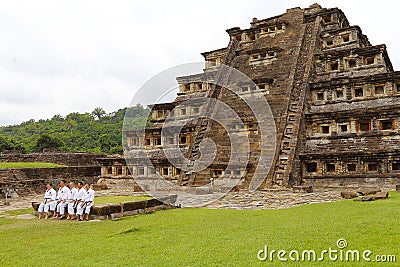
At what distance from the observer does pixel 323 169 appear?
754 inches

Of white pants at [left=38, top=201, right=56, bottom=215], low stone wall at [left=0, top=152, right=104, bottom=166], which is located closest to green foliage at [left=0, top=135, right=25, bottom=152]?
low stone wall at [left=0, top=152, right=104, bottom=166]

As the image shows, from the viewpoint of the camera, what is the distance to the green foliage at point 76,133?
49406 mm

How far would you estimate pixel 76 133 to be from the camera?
6322 centimetres

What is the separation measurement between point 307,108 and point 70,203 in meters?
13.9

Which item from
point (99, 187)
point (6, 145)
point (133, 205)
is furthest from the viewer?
point (6, 145)

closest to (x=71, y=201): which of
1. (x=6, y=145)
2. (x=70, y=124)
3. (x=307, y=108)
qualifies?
(x=307, y=108)

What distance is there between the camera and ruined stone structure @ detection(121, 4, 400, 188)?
736 inches

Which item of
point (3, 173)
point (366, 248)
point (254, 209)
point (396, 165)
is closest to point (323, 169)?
point (396, 165)

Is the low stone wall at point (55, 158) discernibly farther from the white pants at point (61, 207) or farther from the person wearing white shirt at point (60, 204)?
the white pants at point (61, 207)

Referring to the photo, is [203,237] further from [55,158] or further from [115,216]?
[55,158]

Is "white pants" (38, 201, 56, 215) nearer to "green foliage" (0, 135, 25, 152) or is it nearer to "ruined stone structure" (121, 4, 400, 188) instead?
"ruined stone structure" (121, 4, 400, 188)

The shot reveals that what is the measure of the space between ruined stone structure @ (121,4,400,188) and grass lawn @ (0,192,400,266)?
25.2 feet

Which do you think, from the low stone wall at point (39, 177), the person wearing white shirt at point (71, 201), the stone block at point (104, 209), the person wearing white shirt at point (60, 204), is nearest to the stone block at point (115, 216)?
the stone block at point (104, 209)

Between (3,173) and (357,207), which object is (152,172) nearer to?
(3,173)
